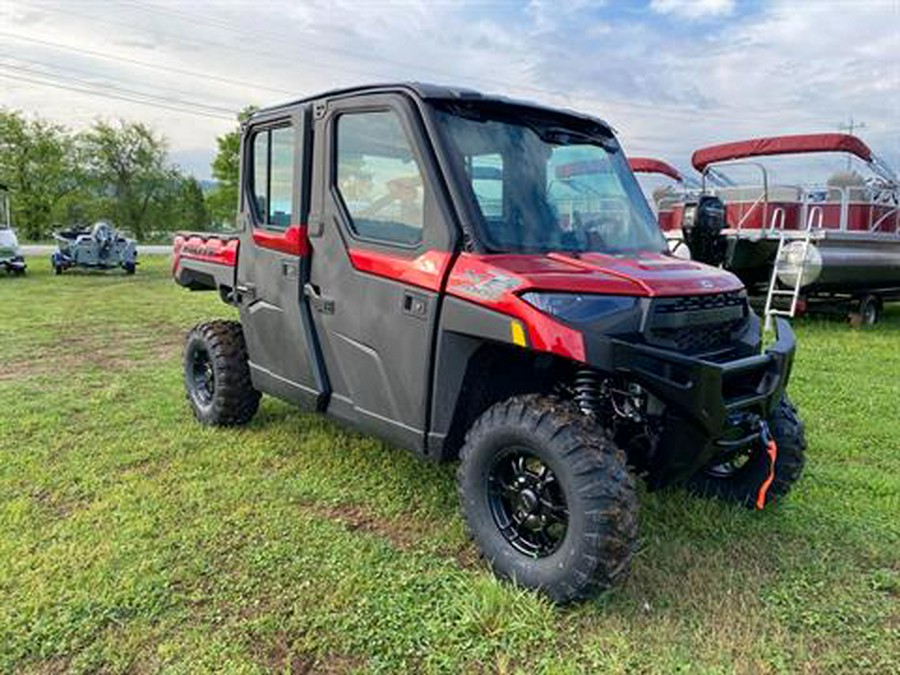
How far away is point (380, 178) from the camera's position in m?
3.37

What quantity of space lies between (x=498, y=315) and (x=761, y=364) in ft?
3.69

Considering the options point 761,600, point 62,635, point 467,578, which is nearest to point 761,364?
point 761,600

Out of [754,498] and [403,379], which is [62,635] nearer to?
[403,379]

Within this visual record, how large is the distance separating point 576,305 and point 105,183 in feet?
174

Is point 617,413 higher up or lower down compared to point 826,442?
higher up

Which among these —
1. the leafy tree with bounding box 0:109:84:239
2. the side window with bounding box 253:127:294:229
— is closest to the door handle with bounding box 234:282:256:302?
the side window with bounding box 253:127:294:229

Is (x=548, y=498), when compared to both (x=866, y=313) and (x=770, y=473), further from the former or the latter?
(x=866, y=313)

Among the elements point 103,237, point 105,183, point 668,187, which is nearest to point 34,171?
point 105,183

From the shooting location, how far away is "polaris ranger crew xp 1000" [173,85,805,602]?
8.70ft

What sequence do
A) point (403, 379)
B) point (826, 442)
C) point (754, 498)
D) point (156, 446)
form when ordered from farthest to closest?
point (826, 442), point (156, 446), point (754, 498), point (403, 379)

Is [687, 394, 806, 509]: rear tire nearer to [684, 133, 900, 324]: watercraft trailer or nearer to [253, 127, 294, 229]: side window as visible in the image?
[253, 127, 294, 229]: side window

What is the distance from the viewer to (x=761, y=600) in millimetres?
2834

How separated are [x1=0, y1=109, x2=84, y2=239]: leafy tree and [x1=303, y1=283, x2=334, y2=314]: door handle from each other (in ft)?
155

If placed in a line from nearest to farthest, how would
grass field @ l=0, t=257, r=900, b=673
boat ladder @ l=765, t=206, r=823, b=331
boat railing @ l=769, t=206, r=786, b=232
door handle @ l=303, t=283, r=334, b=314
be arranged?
grass field @ l=0, t=257, r=900, b=673
door handle @ l=303, t=283, r=334, b=314
boat ladder @ l=765, t=206, r=823, b=331
boat railing @ l=769, t=206, r=786, b=232
